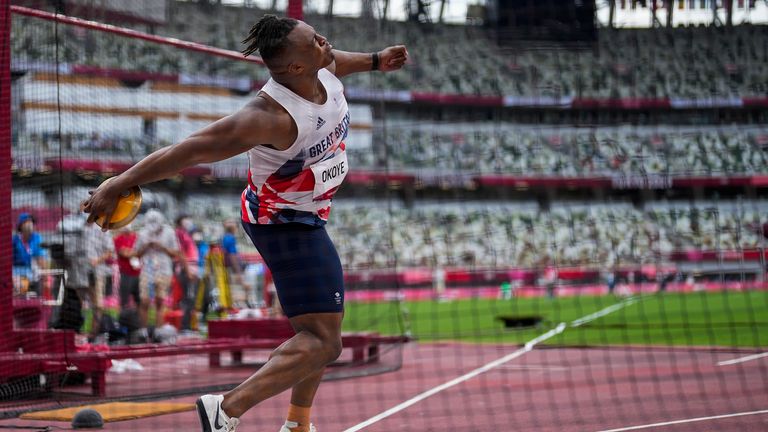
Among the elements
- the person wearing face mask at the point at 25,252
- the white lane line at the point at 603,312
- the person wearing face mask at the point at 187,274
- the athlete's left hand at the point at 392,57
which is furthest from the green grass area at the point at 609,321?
the athlete's left hand at the point at 392,57

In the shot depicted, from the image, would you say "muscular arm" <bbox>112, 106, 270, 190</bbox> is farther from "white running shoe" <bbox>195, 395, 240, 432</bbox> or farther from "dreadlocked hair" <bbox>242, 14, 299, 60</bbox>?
"white running shoe" <bbox>195, 395, 240, 432</bbox>

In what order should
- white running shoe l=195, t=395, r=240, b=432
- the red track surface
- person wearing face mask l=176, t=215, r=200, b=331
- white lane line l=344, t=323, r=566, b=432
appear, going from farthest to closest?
person wearing face mask l=176, t=215, r=200, b=331
white lane line l=344, t=323, r=566, b=432
the red track surface
white running shoe l=195, t=395, r=240, b=432

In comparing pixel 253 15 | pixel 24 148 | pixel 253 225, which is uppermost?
pixel 253 15

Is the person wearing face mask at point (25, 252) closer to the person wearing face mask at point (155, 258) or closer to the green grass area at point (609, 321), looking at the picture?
the person wearing face mask at point (155, 258)

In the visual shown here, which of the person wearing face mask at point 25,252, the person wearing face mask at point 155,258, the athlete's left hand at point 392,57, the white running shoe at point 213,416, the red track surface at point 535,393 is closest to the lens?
the white running shoe at point 213,416

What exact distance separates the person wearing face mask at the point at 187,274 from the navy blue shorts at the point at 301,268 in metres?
10.9

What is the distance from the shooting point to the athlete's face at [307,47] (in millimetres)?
4742

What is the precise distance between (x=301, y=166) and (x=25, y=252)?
788cm

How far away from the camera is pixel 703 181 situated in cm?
1733

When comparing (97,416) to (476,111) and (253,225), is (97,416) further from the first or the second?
(476,111)

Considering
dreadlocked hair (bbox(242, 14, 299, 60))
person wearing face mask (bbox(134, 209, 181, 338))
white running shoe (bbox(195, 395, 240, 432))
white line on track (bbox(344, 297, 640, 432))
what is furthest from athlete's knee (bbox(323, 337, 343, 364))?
person wearing face mask (bbox(134, 209, 181, 338))

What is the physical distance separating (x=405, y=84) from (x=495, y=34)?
35.2 ft

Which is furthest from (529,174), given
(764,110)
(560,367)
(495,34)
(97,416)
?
(97,416)

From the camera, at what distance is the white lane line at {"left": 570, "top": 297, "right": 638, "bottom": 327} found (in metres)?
18.6
